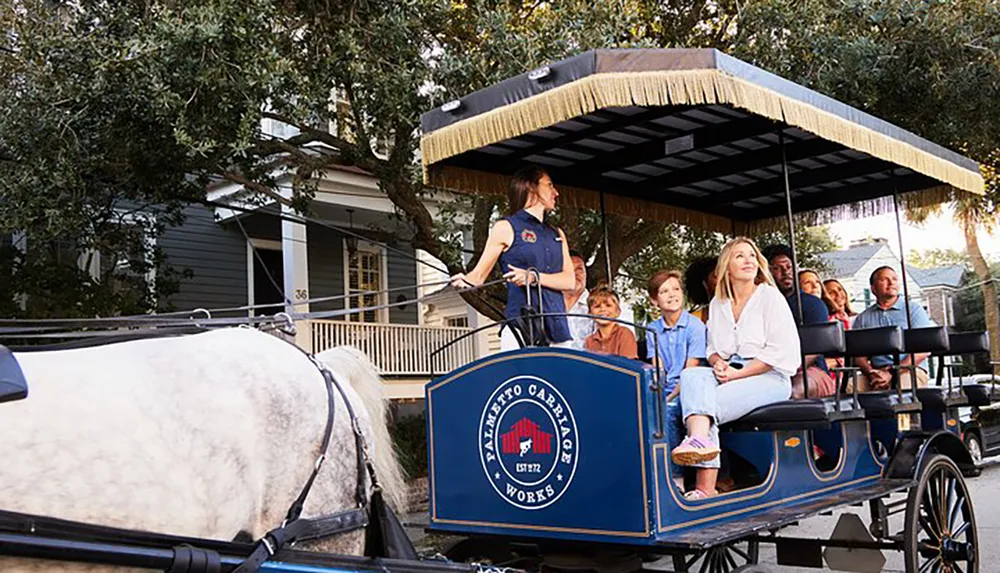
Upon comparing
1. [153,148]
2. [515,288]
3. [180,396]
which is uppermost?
[153,148]

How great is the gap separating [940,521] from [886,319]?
7.02 ft

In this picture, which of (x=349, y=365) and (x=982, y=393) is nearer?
(x=349, y=365)

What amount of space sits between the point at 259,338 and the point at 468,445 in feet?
4.18

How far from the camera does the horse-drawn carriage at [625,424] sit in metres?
3.79

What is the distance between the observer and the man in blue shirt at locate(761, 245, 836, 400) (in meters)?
5.59

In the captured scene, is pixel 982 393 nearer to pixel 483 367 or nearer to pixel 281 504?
pixel 483 367

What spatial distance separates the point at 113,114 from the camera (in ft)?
27.8

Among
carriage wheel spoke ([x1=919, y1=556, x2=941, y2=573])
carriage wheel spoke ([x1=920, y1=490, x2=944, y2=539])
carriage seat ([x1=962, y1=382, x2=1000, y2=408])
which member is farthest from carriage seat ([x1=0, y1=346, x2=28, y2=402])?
carriage seat ([x1=962, y1=382, x2=1000, y2=408])

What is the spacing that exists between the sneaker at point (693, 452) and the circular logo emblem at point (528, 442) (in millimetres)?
575

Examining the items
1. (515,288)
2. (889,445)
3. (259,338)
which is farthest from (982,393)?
(259,338)

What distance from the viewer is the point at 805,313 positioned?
626cm

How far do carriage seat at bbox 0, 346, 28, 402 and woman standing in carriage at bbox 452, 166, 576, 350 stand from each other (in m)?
2.26

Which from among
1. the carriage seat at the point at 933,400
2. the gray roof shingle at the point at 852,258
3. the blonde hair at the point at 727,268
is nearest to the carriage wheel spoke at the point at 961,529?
the carriage seat at the point at 933,400

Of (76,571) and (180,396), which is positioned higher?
(180,396)
